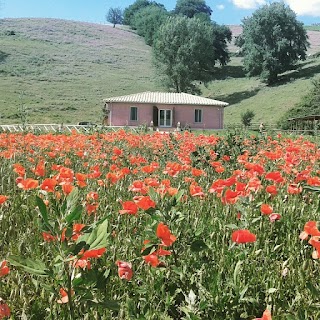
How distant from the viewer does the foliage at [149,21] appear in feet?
312

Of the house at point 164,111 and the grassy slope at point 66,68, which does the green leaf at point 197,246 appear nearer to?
the grassy slope at point 66,68

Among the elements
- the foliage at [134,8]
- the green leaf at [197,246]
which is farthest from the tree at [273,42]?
the green leaf at [197,246]

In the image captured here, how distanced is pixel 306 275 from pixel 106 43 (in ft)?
297

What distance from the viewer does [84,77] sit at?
225 ft

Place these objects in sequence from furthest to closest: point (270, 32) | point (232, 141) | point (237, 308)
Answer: point (270, 32)
point (232, 141)
point (237, 308)

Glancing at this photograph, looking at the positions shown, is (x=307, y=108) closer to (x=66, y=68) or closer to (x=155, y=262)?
(x=66, y=68)

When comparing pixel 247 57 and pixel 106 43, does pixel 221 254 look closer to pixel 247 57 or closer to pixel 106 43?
pixel 247 57

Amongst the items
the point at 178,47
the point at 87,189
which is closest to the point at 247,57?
the point at 178,47

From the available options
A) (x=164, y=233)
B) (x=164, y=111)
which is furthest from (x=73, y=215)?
(x=164, y=111)

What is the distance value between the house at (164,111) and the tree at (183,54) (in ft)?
53.4

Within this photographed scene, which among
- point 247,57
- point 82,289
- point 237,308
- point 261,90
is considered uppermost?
point 247,57

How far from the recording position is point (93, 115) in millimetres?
49562

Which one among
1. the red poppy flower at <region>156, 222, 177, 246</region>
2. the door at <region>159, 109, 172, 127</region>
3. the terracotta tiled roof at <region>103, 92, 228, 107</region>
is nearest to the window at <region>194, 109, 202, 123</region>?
the terracotta tiled roof at <region>103, 92, 228, 107</region>

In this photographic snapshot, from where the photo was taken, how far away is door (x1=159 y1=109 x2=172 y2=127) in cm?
4291
